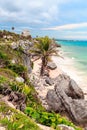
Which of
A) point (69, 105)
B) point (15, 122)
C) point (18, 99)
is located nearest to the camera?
point (15, 122)

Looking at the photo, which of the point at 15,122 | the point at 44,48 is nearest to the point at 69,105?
the point at 15,122

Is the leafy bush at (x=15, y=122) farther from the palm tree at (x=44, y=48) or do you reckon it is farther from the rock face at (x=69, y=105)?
the palm tree at (x=44, y=48)

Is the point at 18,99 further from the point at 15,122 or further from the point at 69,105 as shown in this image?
the point at 69,105

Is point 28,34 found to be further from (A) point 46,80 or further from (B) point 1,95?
(B) point 1,95

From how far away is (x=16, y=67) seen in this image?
24828 mm

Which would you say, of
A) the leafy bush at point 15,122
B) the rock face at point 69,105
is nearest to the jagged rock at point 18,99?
the leafy bush at point 15,122

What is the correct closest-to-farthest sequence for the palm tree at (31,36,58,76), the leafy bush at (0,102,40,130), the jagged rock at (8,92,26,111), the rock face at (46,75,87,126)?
1. the leafy bush at (0,102,40,130)
2. the jagged rock at (8,92,26,111)
3. the rock face at (46,75,87,126)
4. the palm tree at (31,36,58,76)

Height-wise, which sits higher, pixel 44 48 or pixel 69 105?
pixel 44 48

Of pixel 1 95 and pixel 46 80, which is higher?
pixel 1 95

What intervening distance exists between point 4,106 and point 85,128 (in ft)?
25.9

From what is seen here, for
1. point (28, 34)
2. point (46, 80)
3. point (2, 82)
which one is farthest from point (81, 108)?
point (28, 34)

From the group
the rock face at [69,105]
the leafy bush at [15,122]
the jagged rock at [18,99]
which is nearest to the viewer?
the leafy bush at [15,122]

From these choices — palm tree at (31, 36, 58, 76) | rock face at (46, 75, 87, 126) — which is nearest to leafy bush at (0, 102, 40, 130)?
rock face at (46, 75, 87, 126)

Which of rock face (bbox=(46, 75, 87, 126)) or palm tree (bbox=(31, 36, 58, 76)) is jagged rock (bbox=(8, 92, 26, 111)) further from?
palm tree (bbox=(31, 36, 58, 76))
